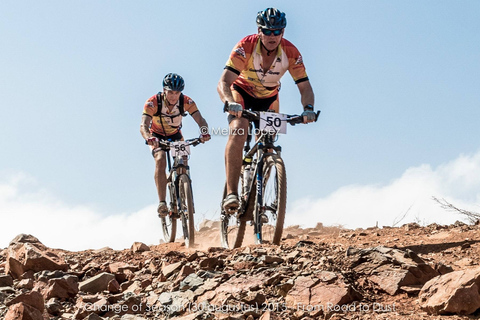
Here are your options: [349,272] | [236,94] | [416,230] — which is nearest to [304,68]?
[236,94]

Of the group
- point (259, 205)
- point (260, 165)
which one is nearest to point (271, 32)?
point (260, 165)

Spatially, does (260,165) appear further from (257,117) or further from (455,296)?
(455,296)

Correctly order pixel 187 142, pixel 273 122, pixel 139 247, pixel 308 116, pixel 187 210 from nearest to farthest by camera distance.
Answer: pixel 273 122 → pixel 308 116 → pixel 139 247 → pixel 187 210 → pixel 187 142

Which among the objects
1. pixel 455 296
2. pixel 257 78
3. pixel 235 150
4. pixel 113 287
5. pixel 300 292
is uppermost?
pixel 257 78

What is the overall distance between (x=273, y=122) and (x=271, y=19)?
4.24 feet

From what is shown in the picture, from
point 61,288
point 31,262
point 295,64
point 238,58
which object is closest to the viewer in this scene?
point 61,288

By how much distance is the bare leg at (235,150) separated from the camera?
274 inches

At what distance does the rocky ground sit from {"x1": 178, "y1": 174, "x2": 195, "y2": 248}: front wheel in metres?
2.97

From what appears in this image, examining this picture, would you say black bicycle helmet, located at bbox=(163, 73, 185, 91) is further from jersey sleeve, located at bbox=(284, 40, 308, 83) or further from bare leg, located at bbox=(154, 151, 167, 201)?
jersey sleeve, located at bbox=(284, 40, 308, 83)

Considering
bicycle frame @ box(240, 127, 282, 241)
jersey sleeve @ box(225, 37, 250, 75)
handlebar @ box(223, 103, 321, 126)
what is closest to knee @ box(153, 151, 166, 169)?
bicycle frame @ box(240, 127, 282, 241)

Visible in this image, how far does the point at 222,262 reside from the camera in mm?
5656

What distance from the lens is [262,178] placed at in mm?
7262

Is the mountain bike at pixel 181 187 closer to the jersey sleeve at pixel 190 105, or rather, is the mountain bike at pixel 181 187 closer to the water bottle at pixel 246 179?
the jersey sleeve at pixel 190 105

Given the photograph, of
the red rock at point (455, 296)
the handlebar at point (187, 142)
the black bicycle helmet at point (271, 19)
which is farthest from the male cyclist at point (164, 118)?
the red rock at point (455, 296)
